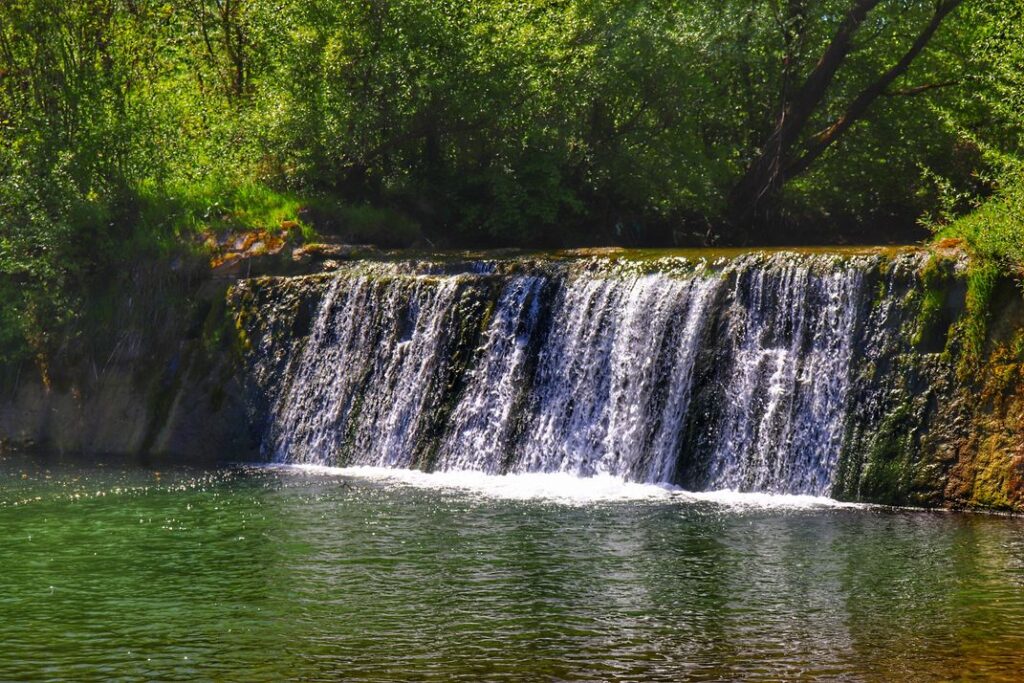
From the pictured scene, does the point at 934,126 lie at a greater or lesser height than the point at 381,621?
greater

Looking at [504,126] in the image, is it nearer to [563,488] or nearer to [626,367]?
[626,367]

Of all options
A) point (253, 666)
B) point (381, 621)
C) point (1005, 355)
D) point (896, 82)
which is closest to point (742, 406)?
point (1005, 355)

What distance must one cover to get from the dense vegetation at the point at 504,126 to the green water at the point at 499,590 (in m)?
11.2

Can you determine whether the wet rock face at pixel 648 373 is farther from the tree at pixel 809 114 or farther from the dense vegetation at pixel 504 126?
the tree at pixel 809 114

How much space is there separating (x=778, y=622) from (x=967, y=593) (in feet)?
7.56

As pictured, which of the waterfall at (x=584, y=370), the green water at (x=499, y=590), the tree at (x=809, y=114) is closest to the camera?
the green water at (x=499, y=590)

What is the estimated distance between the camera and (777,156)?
32688 mm

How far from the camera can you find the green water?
1163cm

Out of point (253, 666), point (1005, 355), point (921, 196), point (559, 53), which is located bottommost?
point (253, 666)

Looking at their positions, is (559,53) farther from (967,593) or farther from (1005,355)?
(967,593)

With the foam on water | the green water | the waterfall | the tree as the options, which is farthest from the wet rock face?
the tree

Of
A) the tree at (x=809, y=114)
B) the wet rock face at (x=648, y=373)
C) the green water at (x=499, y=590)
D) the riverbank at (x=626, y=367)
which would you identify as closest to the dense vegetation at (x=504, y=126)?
the tree at (x=809, y=114)

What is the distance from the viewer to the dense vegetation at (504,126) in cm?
3042

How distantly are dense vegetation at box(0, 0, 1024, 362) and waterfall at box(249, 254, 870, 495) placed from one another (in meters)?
4.67
